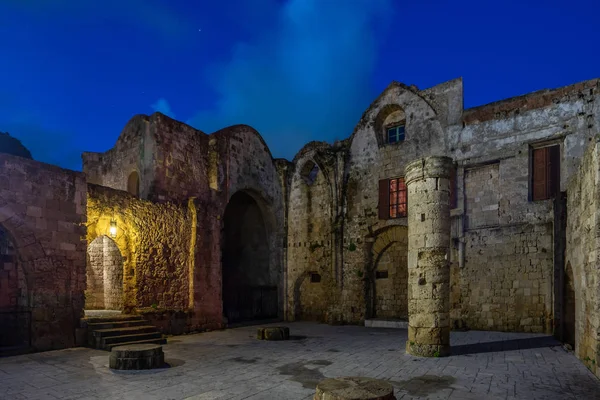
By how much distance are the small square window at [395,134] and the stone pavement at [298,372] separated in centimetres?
742

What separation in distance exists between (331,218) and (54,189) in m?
9.33

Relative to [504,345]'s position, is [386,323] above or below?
below

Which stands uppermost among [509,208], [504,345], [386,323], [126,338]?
[509,208]

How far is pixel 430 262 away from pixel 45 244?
8383 mm

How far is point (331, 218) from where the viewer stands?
15852mm

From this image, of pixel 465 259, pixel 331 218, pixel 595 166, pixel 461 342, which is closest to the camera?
pixel 595 166

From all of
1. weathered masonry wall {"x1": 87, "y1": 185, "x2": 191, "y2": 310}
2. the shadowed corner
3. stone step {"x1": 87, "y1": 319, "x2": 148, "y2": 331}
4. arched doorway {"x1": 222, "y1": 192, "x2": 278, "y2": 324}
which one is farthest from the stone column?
arched doorway {"x1": 222, "y1": 192, "x2": 278, "y2": 324}

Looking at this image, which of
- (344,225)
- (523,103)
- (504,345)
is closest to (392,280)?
(344,225)

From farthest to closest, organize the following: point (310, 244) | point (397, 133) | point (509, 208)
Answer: point (310, 244) → point (397, 133) → point (509, 208)

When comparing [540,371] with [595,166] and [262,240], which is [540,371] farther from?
[262,240]

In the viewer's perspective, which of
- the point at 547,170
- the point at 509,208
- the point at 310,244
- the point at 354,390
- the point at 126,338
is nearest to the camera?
the point at 354,390

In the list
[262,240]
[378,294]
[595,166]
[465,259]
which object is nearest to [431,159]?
[595,166]

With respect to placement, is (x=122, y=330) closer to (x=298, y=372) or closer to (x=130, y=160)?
(x=298, y=372)

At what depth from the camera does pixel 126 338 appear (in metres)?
9.66
